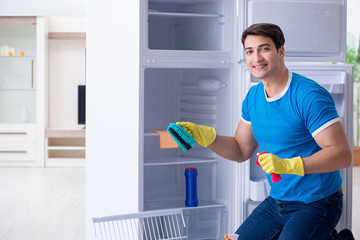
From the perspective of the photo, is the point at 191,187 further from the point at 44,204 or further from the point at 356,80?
the point at 356,80

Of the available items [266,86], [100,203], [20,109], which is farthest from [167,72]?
[20,109]

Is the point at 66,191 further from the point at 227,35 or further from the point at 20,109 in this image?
the point at 227,35

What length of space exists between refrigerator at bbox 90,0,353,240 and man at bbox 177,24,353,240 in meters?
0.58

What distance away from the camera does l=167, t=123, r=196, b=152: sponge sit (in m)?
1.95

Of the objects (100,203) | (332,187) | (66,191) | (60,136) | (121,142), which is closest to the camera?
(332,187)

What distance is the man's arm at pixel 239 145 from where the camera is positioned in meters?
2.12

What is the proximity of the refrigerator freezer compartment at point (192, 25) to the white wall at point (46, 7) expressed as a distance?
3.86 metres

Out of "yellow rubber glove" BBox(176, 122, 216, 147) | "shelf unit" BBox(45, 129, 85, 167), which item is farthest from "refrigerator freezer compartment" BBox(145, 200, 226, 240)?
"shelf unit" BBox(45, 129, 85, 167)

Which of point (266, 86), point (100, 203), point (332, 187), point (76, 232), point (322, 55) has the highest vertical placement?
point (322, 55)

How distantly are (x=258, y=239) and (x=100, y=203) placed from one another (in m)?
1.16

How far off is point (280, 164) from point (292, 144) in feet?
0.67

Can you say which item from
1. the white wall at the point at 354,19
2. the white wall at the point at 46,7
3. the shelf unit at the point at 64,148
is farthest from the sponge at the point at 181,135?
the white wall at the point at 354,19

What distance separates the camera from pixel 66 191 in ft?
16.1

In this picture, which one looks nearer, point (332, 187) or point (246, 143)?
point (332, 187)
